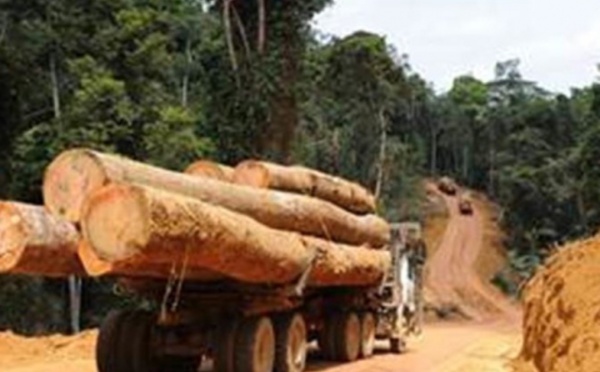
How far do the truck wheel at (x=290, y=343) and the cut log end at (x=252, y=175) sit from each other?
1995 mm

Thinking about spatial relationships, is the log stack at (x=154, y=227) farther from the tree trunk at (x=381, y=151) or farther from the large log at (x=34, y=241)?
the tree trunk at (x=381, y=151)

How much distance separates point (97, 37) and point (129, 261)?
3108cm

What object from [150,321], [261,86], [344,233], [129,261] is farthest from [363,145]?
[129,261]

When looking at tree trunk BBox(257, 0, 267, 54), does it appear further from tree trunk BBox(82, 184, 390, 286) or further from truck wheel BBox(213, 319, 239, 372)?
truck wheel BBox(213, 319, 239, 372)

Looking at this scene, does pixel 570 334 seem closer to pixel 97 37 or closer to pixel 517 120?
pixel 97 37

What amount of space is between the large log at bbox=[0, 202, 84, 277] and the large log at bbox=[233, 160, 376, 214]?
4468 millimetres

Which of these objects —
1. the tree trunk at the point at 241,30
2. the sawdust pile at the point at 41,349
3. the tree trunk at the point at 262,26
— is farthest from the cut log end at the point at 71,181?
the tree trunk at the point at 241,30

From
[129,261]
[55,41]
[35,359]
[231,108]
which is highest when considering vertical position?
[55,41]

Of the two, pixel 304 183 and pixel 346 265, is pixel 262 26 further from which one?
pixel 346 265

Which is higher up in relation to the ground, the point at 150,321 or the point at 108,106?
the point at 108,106

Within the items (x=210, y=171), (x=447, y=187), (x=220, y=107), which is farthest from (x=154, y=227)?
(x=447, y=187)

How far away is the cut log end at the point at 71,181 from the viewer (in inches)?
478

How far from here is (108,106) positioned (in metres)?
36.6

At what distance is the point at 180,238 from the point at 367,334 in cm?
975
